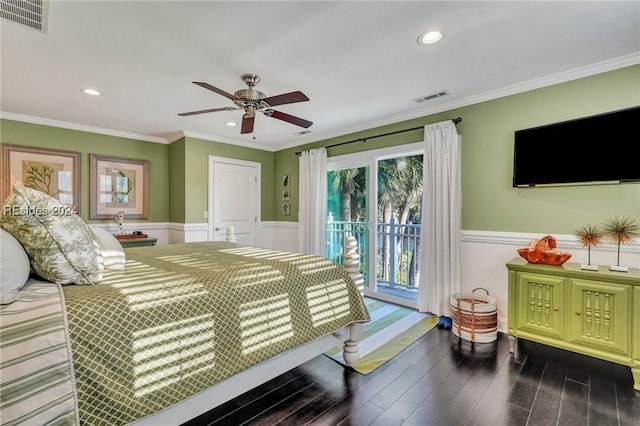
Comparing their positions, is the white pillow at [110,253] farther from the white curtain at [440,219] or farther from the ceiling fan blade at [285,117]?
the white curtain at [440,219]

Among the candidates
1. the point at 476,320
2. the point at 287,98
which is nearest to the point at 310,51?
the point at 287,98

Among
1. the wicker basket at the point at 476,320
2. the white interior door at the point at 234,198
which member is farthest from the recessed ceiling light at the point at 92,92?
the wicker basket at the point at 476,320

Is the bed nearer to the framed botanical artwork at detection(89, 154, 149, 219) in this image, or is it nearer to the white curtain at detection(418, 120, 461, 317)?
the white curtain at detection(418, 120, 461, 317)

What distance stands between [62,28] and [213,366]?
2368 millimetres

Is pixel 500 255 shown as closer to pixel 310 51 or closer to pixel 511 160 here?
pixel 511 160

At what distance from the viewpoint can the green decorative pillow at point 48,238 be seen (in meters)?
1.30

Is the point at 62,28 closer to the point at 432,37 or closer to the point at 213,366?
the point at 213,366

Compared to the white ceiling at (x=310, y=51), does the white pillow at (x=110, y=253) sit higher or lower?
lower

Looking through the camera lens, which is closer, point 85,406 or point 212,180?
point 85,406

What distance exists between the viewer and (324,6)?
1697mm

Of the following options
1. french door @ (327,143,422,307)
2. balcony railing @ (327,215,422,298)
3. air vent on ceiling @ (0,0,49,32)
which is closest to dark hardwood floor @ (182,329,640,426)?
french door @ (327,143,422,307)

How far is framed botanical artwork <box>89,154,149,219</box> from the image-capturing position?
161 inches

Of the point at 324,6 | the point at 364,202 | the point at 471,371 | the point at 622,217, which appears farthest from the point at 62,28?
the point at 622,217

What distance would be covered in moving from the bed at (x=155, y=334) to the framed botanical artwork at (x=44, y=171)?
2.80 m
